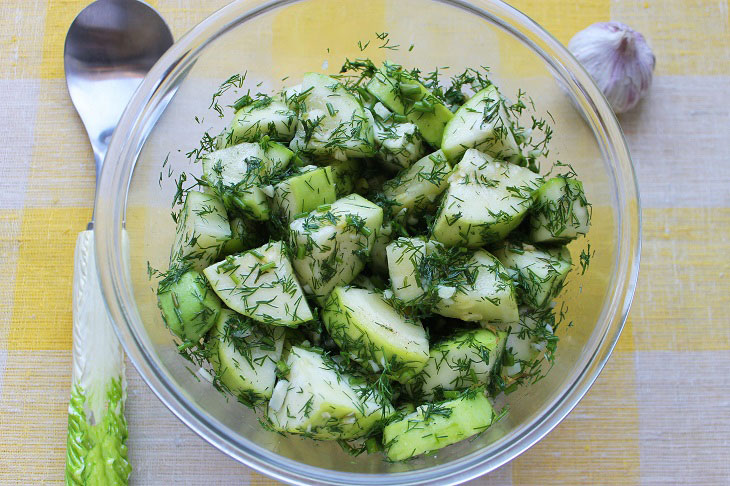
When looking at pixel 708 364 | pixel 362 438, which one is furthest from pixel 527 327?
pixel 708 364

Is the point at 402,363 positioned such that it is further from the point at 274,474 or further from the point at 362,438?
the point at 274,474

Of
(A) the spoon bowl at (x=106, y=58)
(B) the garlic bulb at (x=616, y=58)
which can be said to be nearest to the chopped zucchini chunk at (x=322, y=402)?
(A) the spoon bowl at (x=106, y=58)

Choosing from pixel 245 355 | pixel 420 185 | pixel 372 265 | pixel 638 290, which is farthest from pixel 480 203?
pixel 638 290

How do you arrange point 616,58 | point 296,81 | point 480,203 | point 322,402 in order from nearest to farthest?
1. point 322,402
2. point 480,203
3. point 296,81
4. point 616,58

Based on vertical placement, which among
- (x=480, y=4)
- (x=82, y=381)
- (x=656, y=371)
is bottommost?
(x=82, y=381)

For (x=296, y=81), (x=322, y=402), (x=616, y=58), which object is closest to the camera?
(x=322, y=402)

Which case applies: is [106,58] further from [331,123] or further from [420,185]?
[420,185]

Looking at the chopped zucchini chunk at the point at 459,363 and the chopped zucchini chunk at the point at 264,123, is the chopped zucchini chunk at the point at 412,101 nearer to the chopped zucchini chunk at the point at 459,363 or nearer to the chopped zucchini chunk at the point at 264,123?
the chopped zucchini chunk at the point at 264,123

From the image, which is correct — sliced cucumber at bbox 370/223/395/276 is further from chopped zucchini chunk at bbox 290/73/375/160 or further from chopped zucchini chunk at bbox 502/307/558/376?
chopped zucchini chunk at bbox 502/307/558/376
